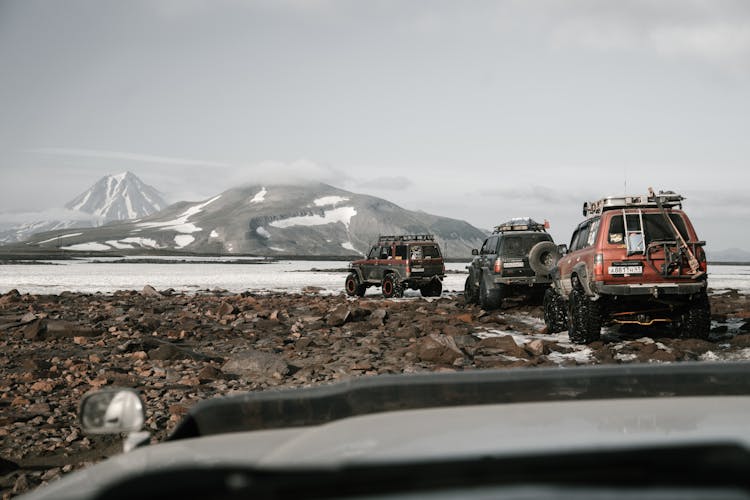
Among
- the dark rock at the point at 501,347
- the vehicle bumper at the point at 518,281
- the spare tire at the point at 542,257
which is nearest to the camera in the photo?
the dark rock at the point at 501,347

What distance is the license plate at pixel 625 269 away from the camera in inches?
424

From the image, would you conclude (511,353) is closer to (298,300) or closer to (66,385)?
(66,385)

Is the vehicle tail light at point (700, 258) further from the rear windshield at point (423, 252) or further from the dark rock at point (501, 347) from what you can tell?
the rear windshield at point (423, 252)

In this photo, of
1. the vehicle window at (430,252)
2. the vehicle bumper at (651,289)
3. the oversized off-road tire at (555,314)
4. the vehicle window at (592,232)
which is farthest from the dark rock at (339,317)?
the vehicle window at (430,252)

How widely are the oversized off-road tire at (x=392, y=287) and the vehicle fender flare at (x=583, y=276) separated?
11.3 m

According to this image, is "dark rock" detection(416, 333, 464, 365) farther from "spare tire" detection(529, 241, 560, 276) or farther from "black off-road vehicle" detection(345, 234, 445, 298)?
"black off-road vehicle" detection(345, 234, 445, 298)

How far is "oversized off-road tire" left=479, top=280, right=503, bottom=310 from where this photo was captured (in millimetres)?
17094

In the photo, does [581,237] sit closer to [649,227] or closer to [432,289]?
Result: [649,227]

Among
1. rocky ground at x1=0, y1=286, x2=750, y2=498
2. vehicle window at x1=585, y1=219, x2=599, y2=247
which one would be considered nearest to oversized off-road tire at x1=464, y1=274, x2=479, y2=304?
rocky ground at x1=0, y1=286, x2=750, y2=498

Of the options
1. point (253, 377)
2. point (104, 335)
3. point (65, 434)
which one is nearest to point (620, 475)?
point (65, 434)

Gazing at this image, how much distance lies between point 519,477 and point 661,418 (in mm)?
915

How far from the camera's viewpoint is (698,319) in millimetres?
11273

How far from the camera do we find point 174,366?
931cm

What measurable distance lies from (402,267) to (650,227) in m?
12.5
